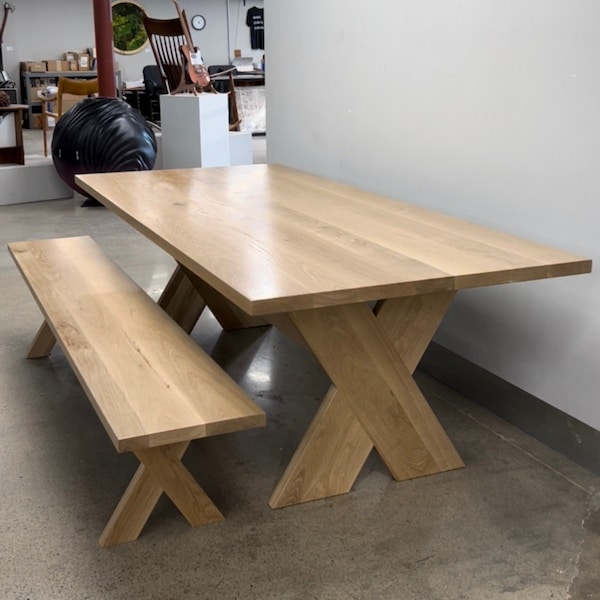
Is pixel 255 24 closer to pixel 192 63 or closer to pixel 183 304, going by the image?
pixel 192 63

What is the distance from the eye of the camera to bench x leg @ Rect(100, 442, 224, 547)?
2105 mm

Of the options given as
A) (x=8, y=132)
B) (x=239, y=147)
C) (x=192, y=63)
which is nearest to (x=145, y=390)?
(x=192, y=63)

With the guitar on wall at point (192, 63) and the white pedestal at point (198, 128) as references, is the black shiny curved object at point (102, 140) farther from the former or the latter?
the guitar on wall at point (192, 63)

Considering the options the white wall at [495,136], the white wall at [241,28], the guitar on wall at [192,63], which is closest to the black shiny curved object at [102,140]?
the guitar on wall at [192,63]

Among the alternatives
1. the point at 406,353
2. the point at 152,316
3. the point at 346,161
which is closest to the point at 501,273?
the point at 406,353

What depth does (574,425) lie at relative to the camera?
2572mm

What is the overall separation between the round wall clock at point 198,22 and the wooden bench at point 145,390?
44.9 feet

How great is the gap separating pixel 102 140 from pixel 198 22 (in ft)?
32.8

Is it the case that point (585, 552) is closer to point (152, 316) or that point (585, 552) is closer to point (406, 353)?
point (406, 353)

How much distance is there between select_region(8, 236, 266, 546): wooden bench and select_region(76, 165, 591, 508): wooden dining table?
240 millimetres

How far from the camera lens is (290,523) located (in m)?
2.25

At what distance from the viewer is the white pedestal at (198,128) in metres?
6.95

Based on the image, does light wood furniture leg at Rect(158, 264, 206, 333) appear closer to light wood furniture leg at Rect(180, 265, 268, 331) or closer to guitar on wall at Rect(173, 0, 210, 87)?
light wood furniture leg at Rect(180, 265, 268, 331)

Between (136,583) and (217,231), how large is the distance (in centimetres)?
100
